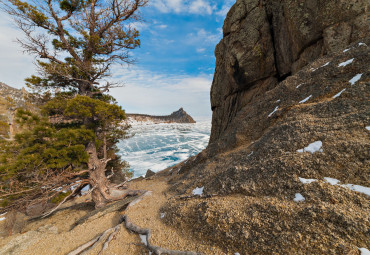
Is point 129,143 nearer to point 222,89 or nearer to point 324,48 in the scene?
point 222,89

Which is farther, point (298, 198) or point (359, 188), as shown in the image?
point (298, 198)

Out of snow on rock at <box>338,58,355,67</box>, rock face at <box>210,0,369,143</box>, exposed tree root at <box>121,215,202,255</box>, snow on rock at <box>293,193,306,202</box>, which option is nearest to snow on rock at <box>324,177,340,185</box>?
snow on rock at <box>293,193,306,202</box>

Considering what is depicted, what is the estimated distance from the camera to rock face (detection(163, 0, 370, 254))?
265cm

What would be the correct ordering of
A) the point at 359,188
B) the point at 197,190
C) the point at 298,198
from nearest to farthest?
1. the point at 359,188
2. the point at 298,198
3. the point at 197,190

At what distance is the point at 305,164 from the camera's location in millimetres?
3727

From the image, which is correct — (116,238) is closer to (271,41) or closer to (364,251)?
(364,251)

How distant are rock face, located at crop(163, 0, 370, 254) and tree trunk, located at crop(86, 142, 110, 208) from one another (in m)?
5.66

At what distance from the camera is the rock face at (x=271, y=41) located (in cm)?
813

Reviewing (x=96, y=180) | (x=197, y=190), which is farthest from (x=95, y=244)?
(x=96, y=180)

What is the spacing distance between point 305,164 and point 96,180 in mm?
10082

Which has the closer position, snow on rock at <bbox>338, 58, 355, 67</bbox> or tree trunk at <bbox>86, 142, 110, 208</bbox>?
snow on rock at <bbox>338, 58, 355, 67</bbox>

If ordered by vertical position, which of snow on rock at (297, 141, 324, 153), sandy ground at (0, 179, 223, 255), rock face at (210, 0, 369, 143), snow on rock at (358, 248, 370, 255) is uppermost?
rock face at (210, 0, 369, 143)

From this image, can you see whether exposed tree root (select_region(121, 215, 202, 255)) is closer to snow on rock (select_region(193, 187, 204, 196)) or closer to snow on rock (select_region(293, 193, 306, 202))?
snow on rock (select_region(193, 187, 204, 196))

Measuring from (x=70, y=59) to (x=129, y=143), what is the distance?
36.8 metres
